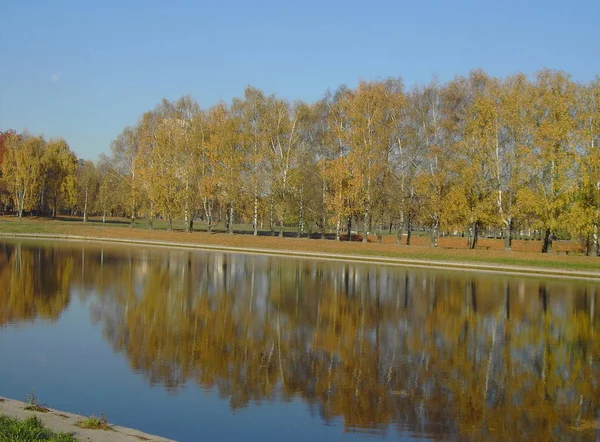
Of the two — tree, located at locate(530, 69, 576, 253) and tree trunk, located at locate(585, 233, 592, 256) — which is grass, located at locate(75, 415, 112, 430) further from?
tree trunk, located at locate(585, 233, 592, 256)

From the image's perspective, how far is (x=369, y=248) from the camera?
166ft

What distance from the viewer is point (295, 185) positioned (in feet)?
206

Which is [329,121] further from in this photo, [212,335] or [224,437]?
[224,437]

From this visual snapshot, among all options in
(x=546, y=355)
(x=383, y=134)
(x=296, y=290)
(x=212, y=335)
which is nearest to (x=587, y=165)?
(x=383, y=134)

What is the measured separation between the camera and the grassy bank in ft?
146

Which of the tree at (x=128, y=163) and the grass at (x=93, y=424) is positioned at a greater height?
the tree at (x=128, y=163)

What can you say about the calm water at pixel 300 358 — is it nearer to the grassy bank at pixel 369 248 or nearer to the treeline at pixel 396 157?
the grassy bank at pixel 369 248

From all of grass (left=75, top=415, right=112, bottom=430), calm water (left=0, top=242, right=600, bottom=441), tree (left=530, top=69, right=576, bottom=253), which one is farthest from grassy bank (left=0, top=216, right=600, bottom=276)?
grass (left=75, top=415, right=112, bottom=430)

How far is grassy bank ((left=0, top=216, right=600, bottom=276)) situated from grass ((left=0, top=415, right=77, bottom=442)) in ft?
Answer: 128

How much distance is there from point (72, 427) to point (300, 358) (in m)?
6.68

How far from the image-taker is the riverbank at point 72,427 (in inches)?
324

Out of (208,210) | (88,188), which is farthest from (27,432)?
(88,188)

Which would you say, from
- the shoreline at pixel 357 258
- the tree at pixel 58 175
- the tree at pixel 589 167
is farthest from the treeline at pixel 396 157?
the tree at pixel 58 175

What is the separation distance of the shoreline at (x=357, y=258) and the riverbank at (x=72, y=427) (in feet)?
118
